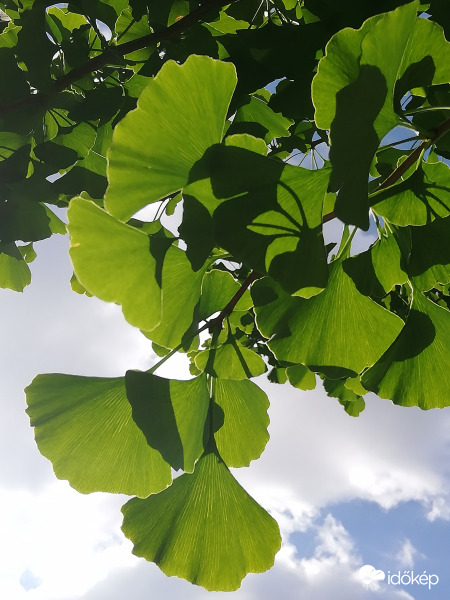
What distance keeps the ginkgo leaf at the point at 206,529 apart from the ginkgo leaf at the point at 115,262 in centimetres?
34

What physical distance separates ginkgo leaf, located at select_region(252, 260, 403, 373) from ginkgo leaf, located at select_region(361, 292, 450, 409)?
6 centimetres

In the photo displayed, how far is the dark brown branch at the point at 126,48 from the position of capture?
2.65 ft

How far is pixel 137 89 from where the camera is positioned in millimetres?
978

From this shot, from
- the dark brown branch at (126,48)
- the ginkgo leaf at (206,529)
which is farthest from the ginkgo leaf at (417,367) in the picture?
the dark brown branch at (126,48)

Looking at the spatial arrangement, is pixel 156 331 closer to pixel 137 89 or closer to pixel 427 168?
pixel 427 168

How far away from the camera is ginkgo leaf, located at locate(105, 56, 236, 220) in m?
0.49

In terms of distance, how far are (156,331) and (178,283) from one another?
0.08 metres

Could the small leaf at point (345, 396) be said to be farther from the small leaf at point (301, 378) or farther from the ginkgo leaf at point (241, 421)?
the ginkgo leaf at point (241, 421)

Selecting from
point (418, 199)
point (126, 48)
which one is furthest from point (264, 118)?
point (418, 199)

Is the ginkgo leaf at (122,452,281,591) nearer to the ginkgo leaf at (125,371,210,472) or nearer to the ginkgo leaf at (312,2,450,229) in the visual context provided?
the ginkgo leaf at (125,371,210,472)

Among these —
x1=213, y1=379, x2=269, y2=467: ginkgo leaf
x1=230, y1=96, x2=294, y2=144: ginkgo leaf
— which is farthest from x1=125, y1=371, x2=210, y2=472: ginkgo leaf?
x1=230, y1=96, x2=294, y2=144: ginkgo leaf

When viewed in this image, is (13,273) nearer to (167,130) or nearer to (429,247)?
(167,130)

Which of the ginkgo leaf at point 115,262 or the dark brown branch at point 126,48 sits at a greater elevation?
the dark brown branch at point 126,48

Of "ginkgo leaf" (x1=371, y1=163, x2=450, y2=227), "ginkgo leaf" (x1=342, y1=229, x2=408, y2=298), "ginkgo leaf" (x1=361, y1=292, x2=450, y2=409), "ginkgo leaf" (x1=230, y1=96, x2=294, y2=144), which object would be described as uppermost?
"ginkgo leaf" (x1=230, y1=96, x2=294, y2=144)
